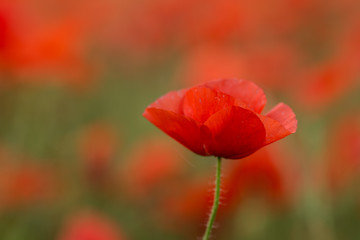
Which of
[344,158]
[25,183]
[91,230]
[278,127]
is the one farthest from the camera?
[25,183]

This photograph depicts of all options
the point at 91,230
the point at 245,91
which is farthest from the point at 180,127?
the point at 91,230

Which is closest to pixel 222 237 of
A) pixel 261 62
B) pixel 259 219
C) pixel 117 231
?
pixel 259 219

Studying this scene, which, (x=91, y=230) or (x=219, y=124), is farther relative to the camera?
(x=91, y=230)

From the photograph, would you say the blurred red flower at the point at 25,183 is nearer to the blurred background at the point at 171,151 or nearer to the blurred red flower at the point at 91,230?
the blurred background at the point at 171,151

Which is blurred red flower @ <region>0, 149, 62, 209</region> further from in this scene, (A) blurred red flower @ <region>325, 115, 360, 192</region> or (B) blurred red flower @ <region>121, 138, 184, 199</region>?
(A) blurred red flower @ <region>325, 115, 360, 192</region>

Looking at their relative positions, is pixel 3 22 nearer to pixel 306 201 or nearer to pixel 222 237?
pixel 222 237

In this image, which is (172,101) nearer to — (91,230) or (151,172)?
(91,230)
